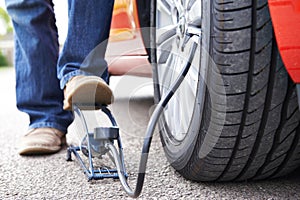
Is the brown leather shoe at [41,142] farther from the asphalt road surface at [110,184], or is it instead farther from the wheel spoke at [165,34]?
the wheel spoke at [165,34]

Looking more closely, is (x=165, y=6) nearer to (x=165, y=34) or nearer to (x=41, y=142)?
(x=165, y=34)

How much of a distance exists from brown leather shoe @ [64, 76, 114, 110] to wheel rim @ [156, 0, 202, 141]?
0.57 ft

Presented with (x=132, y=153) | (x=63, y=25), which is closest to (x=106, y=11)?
(x=132, y=153)

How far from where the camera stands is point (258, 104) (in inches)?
37.2

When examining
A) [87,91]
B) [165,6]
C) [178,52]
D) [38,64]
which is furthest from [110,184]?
[38,64]

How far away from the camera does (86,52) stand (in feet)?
4.51

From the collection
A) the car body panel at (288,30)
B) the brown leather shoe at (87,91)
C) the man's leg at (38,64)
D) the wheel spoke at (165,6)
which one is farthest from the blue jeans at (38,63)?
the car body panel at (288,30)

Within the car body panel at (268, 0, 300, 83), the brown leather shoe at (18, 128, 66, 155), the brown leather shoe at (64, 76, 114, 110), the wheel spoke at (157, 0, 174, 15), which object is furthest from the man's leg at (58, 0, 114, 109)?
the car body panel at (268, 0, 300, 83)

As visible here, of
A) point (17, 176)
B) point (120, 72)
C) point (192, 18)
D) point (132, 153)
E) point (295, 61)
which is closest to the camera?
point (295, 61)

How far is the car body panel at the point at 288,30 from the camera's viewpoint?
797mm

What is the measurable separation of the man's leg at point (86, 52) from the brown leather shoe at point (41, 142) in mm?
278

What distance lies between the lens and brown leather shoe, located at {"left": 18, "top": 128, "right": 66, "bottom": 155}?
159 cm

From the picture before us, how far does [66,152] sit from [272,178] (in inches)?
26.8

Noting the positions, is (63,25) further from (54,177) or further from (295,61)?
(295,61)
